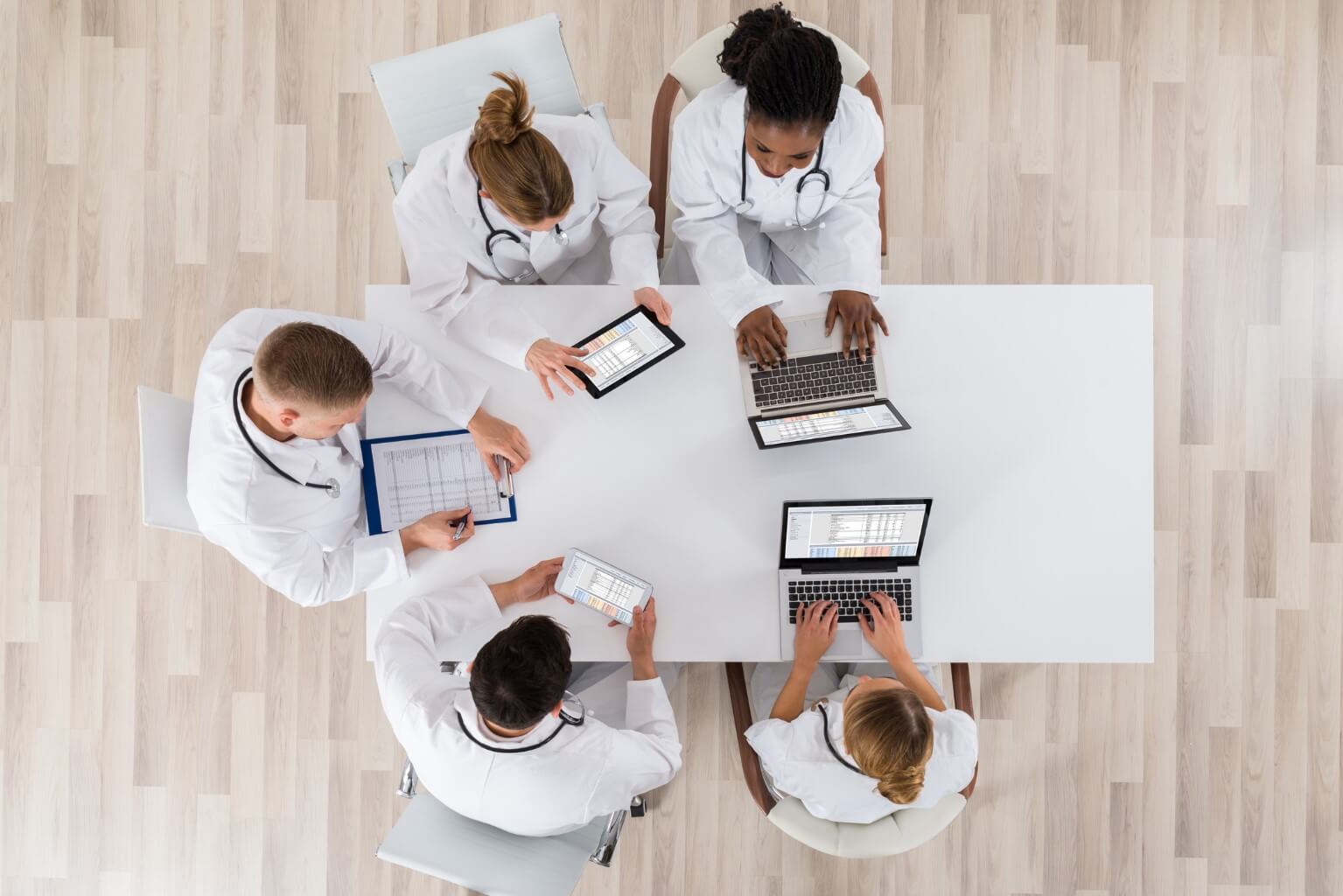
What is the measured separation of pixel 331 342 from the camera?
1.40m

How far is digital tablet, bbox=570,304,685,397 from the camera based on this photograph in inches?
66.0

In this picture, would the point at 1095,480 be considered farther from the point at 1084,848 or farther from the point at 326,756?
the point at 326,756

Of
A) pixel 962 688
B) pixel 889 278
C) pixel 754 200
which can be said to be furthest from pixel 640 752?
pixel 889 278

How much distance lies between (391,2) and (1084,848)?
3162 mm

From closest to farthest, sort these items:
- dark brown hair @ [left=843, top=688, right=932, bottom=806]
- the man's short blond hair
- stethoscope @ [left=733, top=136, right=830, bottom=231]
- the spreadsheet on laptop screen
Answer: the man's short blond hair
dark brown hair @ [left=843, top=688, right=932, bottom=806]
the spreadsheet on laptop screen
stethoscope @ [left=733, top=136, right=830, bottom=231]

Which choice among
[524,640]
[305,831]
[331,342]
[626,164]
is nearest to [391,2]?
[626,164]

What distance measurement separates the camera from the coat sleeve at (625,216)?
5.73 ft

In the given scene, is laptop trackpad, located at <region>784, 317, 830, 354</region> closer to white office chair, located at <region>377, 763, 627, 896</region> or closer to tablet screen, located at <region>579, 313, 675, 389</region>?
tablet screen, located at <region>579, 313, 675, 389</region>

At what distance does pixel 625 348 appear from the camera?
169cm

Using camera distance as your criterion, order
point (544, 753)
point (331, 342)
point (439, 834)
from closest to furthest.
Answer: point (331, 342) → point (544, 753) → point (439, 834)

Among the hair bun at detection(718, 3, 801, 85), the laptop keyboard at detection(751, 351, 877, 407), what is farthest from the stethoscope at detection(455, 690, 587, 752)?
the hair bun at detection(718, 3, 801, 85)

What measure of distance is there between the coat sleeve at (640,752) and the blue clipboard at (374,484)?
0.44 metres

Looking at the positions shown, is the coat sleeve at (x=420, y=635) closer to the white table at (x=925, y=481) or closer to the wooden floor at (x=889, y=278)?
the white table at (x=925, y=481)

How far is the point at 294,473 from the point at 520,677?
0.59 metres
